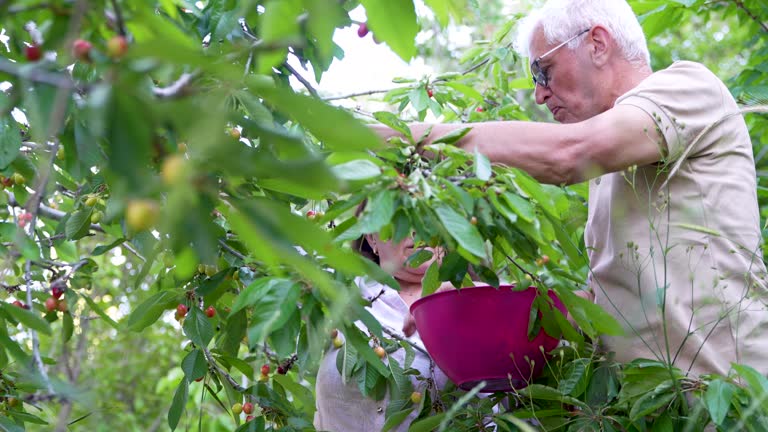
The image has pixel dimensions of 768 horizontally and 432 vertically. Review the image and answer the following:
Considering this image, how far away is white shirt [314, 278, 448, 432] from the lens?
230cm

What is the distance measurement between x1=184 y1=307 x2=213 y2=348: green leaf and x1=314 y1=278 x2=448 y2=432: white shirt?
0.38m

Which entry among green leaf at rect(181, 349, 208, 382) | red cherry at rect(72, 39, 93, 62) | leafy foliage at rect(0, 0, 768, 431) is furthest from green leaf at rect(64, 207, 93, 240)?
red cherry at rect(72, 39, 93, 62)

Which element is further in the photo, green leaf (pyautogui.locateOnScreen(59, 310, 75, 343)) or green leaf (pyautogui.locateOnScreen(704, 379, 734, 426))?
green leaf (pyautogui.locateOnScreen(59, 310, 75, 343))

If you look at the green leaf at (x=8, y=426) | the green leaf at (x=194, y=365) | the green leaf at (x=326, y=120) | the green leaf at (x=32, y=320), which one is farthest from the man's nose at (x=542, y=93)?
the green leaf at (x=326, y=120)

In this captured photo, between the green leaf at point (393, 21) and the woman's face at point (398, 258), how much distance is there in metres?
1.30

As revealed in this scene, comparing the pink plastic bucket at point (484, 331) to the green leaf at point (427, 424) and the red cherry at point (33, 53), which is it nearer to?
the green leaf at point (427, 424)

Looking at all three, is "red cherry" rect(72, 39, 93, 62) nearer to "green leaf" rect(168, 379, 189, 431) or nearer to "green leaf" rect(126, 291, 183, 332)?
"green leaf" rect(126, 291, 183, 332)

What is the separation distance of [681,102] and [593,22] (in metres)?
0.44

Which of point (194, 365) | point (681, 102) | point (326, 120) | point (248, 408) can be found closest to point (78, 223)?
point (194, 365)

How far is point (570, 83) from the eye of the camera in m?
2.27

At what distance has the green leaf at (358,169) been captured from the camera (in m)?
1.36

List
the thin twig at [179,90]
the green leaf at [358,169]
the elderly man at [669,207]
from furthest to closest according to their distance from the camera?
the elderly man at [669,207] → the green leaf at [358,169] → the thin twig at [179,90]

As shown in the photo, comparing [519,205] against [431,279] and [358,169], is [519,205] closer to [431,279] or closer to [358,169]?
[358,169]

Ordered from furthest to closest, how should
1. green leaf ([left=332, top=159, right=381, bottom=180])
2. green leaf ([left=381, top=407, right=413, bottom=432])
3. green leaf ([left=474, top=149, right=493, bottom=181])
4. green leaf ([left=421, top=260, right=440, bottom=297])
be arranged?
green leaf ([left=381, top=407, right=413, bottom=432]) → green leaf ([left=421, top=260, right=440, bottom=297]) → green leaf ([left=474, top=149, right=493, bottom=181]) → green leaf ([left=332, top=159, right=381, bottom=180])
